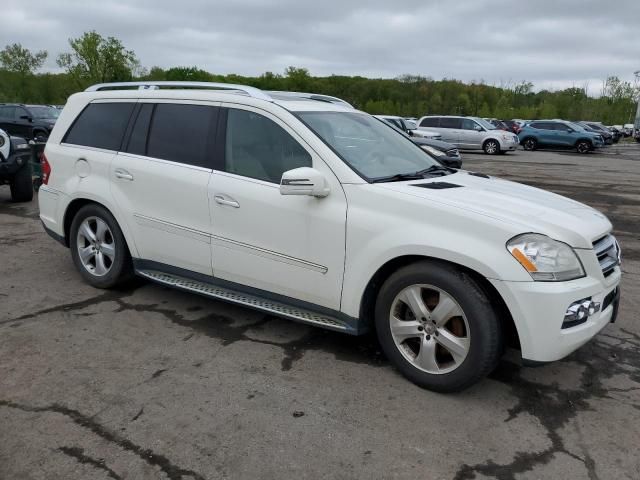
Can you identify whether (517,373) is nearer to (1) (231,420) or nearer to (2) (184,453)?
(1) (231,420)

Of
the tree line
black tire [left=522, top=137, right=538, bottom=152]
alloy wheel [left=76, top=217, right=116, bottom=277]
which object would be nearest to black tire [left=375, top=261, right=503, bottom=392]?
alloy wheel [left=76, top=217, right=116, bottom=277]

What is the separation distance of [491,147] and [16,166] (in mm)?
22049

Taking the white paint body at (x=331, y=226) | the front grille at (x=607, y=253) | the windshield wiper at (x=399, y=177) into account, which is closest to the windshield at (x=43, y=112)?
the white paint body at (x=331, y=226)

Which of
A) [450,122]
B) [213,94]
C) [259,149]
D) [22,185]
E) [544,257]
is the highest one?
[213,94]

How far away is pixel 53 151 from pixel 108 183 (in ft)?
2.83

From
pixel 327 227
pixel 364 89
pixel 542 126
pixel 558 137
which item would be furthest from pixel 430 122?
pixel 364 89

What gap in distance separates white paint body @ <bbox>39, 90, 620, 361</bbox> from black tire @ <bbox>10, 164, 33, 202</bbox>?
5.01m

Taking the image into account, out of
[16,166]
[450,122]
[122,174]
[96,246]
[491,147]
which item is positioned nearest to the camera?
[122,174]

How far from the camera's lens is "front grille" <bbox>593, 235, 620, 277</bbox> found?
321cm

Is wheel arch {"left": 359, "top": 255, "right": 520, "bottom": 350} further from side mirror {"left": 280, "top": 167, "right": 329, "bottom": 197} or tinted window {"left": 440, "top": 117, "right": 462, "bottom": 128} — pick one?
tinted window {"left": 440, "top": 117, "right": 462, "bottom": 128}

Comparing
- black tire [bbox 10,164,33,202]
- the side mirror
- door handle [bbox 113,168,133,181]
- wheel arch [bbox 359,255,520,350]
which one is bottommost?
black tire [bbox 10,164,33,202]

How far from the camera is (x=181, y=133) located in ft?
14.1

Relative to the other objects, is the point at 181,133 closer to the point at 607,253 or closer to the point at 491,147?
the point at 607,253

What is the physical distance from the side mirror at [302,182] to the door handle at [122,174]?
1661mm
